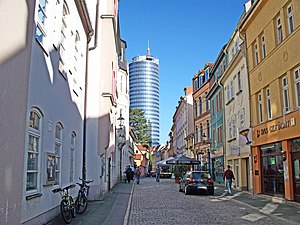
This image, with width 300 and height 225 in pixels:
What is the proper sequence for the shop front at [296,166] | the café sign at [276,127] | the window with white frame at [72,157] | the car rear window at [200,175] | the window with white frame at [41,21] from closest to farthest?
the window with white frame at [41,21]
the window with white frame at [72,157]
the shop front at [296,166]
the café sign at [276,127]
the car rear window at [200,175]

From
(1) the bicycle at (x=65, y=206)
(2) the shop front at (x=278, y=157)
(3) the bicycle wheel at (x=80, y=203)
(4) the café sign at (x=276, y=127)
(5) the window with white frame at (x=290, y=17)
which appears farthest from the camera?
(5) the window with white frame at (x=290, y=17)

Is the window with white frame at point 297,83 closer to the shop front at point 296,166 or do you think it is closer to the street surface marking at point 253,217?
the shop front at point 296,166

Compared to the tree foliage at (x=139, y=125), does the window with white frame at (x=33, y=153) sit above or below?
below

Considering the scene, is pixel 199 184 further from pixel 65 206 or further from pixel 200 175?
pixel 65 206

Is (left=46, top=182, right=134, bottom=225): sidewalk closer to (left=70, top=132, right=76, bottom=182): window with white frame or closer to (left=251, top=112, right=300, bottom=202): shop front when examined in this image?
(left=70, top=132, right=76, bottom=182): window with white frame

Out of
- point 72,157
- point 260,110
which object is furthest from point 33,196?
point 260,110

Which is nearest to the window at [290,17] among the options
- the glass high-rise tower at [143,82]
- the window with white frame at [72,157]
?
the window with white frame at [72,157]

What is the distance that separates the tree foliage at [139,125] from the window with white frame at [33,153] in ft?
259

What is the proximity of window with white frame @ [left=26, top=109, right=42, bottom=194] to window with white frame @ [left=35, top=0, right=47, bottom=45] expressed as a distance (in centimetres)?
180

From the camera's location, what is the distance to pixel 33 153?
8.36 meters

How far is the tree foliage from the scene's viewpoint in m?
88.2

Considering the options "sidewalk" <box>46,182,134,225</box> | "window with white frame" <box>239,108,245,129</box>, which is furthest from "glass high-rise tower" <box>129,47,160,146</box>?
"sidewalk" <box>46,182,134,225</box>

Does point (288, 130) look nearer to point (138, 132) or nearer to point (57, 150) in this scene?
point (57, 150)

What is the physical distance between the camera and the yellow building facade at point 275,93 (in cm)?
1471
